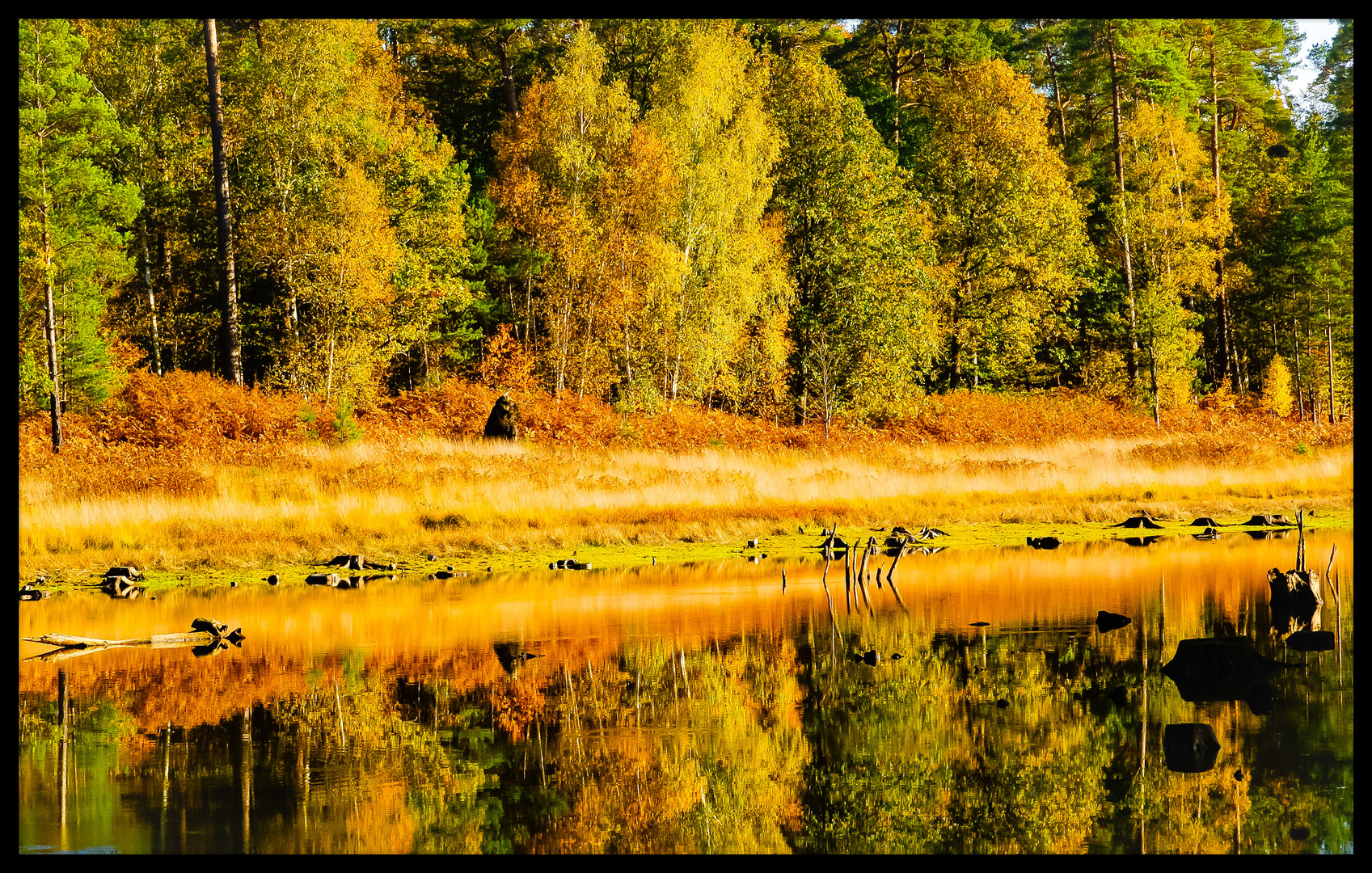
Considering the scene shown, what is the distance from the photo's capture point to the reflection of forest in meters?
8.91

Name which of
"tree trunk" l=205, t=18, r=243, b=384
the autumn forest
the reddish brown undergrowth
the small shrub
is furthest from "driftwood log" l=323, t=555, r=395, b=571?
the small shrub

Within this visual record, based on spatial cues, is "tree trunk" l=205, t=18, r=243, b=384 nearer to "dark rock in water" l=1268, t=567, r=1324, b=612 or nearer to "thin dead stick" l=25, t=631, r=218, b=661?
"thin dead stick" l=25, t=631, r=218, b=661

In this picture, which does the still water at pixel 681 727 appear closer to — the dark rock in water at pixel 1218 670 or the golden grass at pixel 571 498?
the dark rock in water at pixel 1218 670

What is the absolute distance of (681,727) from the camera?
1188 cm

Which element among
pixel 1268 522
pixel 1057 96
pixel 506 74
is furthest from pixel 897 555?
pixel 1057 96

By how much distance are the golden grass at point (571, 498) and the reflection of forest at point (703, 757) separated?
8351 mm

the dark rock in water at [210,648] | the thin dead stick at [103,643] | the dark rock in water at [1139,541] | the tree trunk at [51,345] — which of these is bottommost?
the dark rock in water at [1139,541]

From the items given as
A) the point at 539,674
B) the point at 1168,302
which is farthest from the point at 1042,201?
the point at 539,674

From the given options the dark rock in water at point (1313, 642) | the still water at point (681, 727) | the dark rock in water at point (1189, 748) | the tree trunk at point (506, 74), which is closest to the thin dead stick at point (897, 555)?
the still water at point (681, 727)

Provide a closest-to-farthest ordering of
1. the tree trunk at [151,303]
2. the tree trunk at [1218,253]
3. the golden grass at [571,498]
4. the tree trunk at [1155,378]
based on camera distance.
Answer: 1. the golden grass at [571,498]
2. the tree trunk at [151,303]
3. the tree trunk at [1155,378]
4. the tree trunk at [1218,253]

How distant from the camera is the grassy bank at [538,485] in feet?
75.3

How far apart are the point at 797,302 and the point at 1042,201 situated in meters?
10.1

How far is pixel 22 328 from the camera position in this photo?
37.2 metres

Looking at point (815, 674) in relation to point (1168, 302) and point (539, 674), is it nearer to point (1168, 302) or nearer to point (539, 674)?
Answer: point (539, 674)
